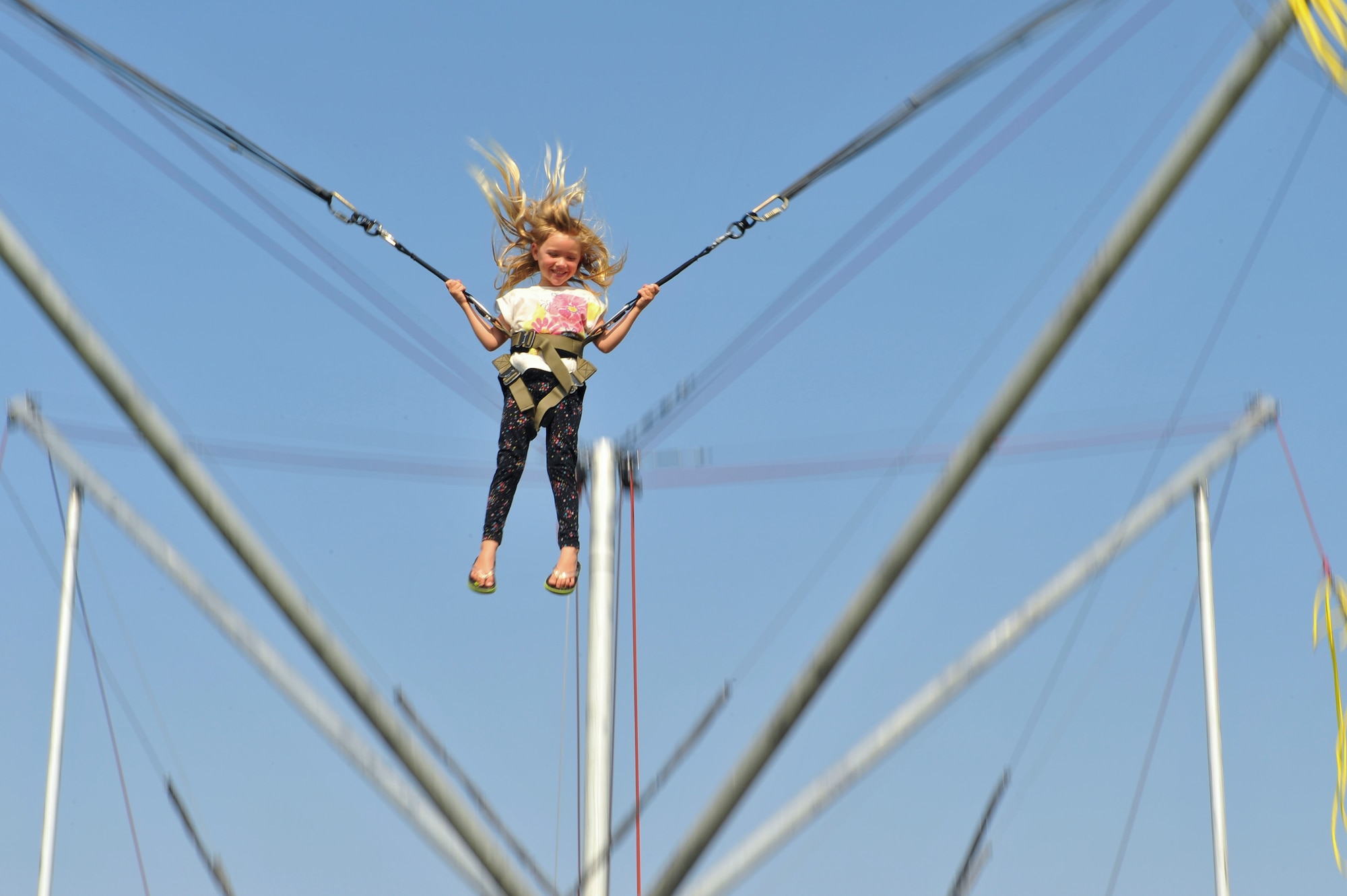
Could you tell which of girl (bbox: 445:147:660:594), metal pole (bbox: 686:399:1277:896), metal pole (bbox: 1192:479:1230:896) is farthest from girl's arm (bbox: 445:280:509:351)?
metal pole (bbox: 1192:479:1230:896)

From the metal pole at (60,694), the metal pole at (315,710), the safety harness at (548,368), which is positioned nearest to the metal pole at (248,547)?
the metal pole at (315,710)

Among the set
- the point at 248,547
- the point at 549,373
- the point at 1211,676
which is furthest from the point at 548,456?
the point at 1211,676

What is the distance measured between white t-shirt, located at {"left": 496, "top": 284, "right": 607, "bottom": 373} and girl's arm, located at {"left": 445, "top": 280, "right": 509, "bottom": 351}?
0.07m

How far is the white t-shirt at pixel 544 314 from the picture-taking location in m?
9.10

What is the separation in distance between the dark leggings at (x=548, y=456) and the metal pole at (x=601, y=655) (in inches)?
24.2

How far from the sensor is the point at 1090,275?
19.9 feet

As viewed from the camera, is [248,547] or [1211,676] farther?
[1211,676]

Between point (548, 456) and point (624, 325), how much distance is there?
719mm

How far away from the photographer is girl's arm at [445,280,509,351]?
921cm

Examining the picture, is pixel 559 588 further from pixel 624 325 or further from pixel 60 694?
pixel 60 694

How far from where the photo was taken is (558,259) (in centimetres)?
964

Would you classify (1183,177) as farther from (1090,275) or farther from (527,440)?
(527,440)

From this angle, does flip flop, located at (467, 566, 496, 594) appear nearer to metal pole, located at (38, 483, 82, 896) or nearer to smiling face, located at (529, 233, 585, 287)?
smiling face, located at (529, 233, 585, 287)

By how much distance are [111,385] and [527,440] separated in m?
3.29
